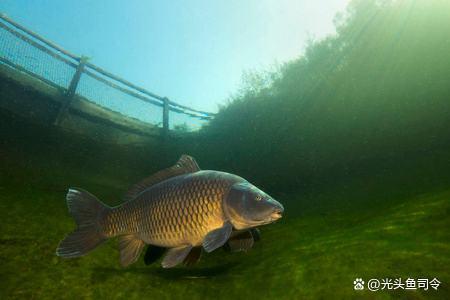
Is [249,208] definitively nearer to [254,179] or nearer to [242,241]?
[242,241]

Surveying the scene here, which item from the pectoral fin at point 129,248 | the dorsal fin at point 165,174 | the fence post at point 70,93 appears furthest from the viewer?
the fence post at point 70,93

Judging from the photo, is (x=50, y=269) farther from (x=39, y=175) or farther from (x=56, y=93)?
(x=56, y=93)

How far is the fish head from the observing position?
2.85 meters

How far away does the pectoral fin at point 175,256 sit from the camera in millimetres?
2907

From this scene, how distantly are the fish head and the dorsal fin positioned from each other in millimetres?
855

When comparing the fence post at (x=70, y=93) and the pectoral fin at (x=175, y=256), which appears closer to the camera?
the pectoral fin at (x=175, y=256)

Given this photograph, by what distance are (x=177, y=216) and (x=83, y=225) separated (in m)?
1.16

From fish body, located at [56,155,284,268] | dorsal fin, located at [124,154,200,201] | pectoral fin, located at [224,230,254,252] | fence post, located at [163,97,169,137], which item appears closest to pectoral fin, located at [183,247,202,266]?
fish body, located at [56,155,284,268]

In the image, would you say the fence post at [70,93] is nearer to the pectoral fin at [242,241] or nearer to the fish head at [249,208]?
the pectoral fin at [242,241]

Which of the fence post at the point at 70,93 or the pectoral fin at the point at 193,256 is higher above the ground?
the fence post at the point at 70,93

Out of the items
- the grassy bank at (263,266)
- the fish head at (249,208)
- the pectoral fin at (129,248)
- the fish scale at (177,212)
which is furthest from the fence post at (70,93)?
the fish head at (249,208)

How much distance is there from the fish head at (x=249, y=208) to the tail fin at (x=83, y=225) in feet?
5.13

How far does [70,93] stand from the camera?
12.4m

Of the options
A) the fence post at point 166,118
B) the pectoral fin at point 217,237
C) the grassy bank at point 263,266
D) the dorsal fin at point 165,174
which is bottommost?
the grassy bank at point 263,266
